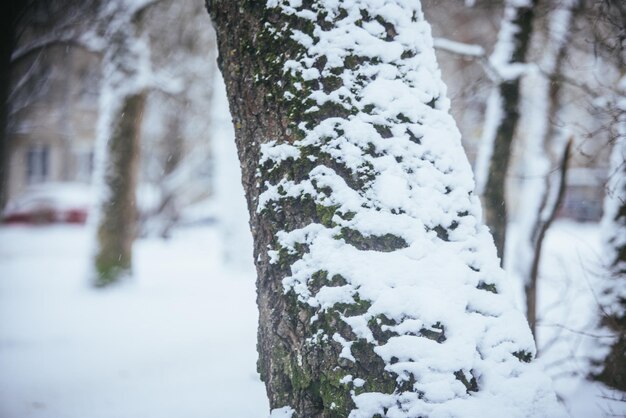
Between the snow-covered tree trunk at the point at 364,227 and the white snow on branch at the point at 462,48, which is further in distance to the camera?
the white snow on branch at the point at 462,48

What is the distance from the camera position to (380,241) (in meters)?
1.81

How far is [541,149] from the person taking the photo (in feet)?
21.5

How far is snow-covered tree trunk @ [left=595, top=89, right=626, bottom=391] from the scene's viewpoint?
3.01m

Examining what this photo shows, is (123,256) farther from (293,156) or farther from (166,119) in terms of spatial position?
(166,119)

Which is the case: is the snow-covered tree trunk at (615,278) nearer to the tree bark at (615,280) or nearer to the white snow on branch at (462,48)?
the tree bark at (615,280)

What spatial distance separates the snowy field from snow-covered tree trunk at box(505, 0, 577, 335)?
275 millimetres

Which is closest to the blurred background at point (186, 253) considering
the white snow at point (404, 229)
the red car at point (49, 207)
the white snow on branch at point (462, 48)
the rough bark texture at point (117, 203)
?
the white snow on branch at point (462, 48)

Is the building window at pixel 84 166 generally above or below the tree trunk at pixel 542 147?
above

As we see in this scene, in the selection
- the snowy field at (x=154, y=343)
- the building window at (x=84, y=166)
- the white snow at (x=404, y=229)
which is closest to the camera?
the white snow at (x=404, y=229)

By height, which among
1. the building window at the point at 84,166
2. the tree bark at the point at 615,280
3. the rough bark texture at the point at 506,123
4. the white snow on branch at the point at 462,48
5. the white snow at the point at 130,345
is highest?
the building window at the point at 84,166

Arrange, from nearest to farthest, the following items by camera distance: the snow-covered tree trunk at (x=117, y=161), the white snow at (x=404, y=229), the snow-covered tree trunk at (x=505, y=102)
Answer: the white snow at (x=404, y=229), the snow-covered tree trunk at (x=505, y=102), the snow-covered tree trunk at (x=117, y=161)

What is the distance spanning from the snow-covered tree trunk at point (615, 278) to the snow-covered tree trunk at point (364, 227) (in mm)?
1729

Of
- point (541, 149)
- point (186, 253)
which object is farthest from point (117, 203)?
point (541, 149)

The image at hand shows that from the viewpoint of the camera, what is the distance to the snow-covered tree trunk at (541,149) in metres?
3.46
